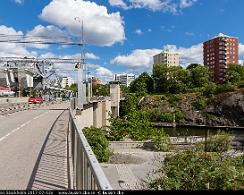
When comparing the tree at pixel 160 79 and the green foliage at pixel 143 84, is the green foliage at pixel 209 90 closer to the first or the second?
the tree at pixel 160 79

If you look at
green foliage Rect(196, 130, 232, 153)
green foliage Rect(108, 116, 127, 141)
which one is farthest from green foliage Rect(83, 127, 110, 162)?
green foliage Rect(108, 116, 127, 141)

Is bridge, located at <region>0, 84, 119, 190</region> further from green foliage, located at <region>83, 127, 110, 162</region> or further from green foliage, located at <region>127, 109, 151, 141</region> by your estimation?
green foliage, located at <region>127, 109, 151, 141</region>

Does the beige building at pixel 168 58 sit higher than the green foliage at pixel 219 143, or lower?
higher

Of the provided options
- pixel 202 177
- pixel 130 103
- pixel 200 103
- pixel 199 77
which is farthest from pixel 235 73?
pixel 202 177

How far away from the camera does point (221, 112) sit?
94.9 metres

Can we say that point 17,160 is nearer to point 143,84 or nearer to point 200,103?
point 200,103

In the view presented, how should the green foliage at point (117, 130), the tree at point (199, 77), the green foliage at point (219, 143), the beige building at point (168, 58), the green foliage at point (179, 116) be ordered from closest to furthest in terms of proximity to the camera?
the green foliage at point (219, 143), the green foliage at point (117, 130), the green foliage at point (179, 116), the tree at point (199, 77), the beige building at point (168, 58)

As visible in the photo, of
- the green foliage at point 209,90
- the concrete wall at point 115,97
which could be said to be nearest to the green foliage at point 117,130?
the concrete wall at point 115,97

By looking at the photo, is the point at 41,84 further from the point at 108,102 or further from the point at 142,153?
the point at 142,153

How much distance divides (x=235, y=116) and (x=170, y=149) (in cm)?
5813

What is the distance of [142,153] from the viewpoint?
36469mm

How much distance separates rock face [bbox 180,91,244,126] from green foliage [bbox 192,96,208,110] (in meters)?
0.97

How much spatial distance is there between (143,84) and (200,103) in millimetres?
32918

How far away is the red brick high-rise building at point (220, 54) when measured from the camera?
14188cm
